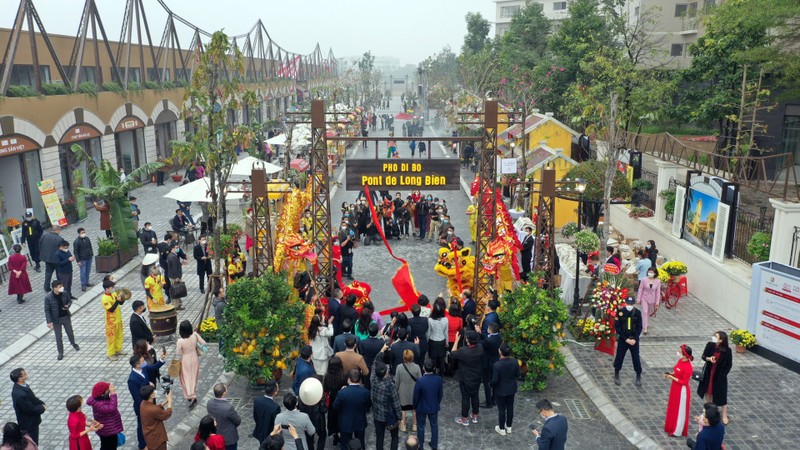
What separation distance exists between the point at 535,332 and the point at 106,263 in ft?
41.3

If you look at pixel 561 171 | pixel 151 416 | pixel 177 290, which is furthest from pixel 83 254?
pixel 561 171

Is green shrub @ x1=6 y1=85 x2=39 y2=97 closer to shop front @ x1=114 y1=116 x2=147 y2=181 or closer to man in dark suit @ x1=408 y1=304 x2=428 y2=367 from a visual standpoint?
shop front @ x1=114 y1=116 x2=147 y2=181

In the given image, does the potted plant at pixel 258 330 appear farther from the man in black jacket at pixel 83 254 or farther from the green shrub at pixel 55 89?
the green shrub at pixel 55 89

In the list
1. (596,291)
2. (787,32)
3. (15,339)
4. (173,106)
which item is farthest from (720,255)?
(173,106)

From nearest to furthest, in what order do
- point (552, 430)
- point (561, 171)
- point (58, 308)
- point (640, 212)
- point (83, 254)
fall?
point (552, 430)
point (58, 308)
point (83, 254)
point (640, 212)
point (561, 171)

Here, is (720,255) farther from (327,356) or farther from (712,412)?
(327,356)

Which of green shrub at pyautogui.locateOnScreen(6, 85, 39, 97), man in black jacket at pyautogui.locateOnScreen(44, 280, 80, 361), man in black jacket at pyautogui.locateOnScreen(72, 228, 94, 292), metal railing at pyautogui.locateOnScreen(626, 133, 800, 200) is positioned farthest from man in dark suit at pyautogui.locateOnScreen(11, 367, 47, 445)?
green shrub at pyautogui.locateOnScreen(6, 85, 39, 97)

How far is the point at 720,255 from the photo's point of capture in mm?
14539

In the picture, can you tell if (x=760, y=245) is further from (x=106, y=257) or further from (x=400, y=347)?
(x=106, y=257)

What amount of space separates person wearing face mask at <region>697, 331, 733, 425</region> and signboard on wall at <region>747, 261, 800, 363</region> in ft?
9.09

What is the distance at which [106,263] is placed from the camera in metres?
17.5

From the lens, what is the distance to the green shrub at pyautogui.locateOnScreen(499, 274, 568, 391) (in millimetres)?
10703

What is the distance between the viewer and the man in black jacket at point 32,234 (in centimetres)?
1775

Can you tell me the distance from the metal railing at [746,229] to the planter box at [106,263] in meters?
16.2
